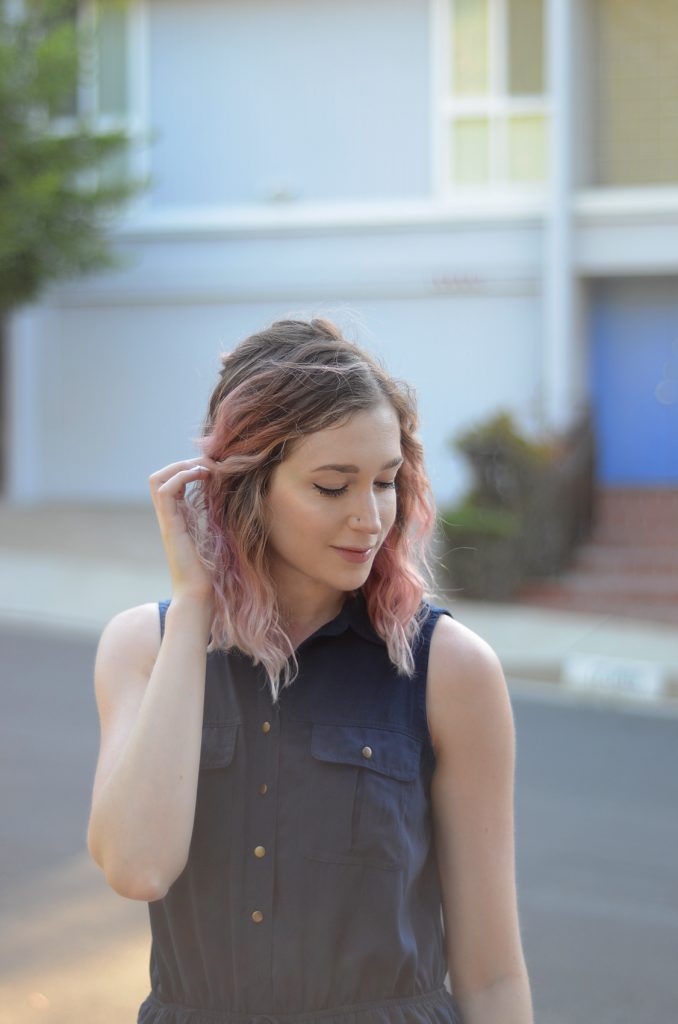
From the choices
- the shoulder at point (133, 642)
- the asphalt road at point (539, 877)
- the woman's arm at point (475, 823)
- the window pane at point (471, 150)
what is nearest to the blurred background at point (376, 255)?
the window pane at point (471, 150)

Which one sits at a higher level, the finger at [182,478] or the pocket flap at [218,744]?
the finger at [182,478]

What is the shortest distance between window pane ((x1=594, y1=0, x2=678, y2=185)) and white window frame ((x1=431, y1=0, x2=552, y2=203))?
81 cm

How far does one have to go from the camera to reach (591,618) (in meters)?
13.1

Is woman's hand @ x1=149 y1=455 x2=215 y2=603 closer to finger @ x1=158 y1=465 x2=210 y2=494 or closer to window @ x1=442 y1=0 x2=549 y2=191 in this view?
finger @ x1=158 y1=465 x2=210 y2=494

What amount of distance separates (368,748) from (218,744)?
0.68 feet

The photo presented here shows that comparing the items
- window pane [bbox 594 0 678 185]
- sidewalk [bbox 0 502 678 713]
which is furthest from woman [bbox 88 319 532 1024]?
window pane [bbox 594 0 678 185]

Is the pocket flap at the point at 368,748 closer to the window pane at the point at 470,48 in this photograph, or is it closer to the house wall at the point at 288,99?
the house wall at the point at 288,99

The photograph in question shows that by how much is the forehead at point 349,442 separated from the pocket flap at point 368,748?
361mm

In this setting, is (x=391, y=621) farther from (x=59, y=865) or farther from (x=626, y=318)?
(x=626, y=318)

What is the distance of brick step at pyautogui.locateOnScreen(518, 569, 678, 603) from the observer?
45.3 ft

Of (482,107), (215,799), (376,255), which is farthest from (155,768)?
(482,107)

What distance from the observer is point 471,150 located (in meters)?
18.5

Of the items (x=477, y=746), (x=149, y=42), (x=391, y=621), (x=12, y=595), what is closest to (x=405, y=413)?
(x=391, y=621)

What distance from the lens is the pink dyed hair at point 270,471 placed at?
200 cm
